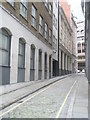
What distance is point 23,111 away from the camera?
770 cm

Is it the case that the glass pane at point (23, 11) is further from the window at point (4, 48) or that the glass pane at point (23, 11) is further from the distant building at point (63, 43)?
the distant building at point (63, 43)

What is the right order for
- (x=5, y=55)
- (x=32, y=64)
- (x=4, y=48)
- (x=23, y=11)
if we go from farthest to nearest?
(x=32, y=64) < (x=23, y=11) < (x=5, y=55) < (x=4, y=48)

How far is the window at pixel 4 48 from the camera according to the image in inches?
478

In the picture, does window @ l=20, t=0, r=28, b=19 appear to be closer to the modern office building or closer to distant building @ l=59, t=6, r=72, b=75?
the modern office building

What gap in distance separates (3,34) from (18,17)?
2.84 meters

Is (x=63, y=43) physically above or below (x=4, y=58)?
above

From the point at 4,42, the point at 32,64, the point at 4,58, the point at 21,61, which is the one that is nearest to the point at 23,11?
the point at 21,61

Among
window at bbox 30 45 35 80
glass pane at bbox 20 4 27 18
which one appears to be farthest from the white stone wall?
window at bbox 30 45 35 80

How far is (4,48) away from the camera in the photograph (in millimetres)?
12547

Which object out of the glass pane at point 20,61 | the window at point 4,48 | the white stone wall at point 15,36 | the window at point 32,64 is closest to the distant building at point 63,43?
the window at point 32,64

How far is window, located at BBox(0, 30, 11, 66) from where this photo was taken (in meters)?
12.1

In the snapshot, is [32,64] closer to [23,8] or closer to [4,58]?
[23,8]

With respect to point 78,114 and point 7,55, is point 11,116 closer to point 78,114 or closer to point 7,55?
point 78,114

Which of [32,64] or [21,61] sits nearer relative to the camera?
[21,61]
